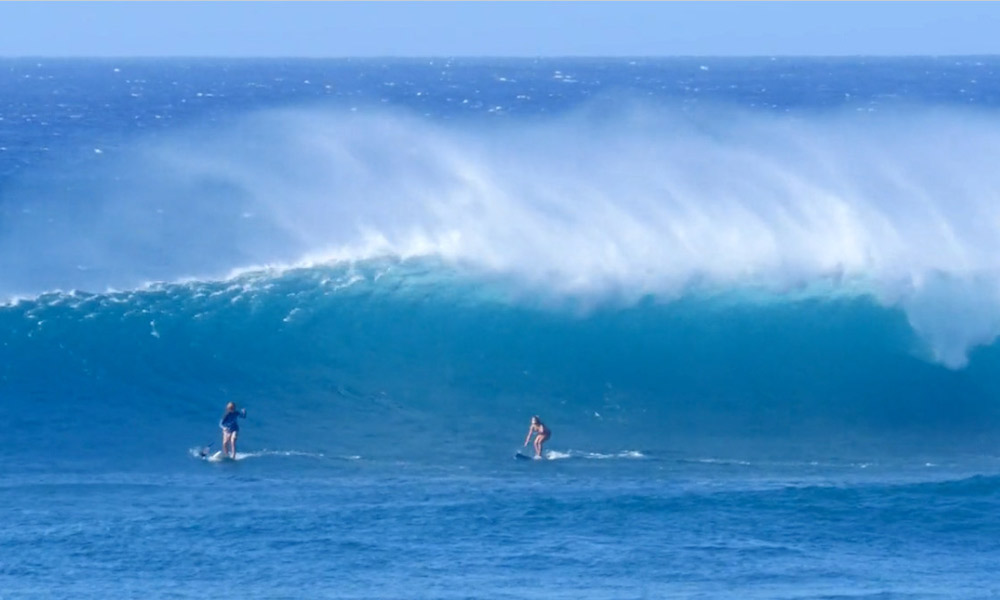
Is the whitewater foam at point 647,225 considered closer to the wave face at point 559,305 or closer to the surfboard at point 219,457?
the wave face at point 559,305

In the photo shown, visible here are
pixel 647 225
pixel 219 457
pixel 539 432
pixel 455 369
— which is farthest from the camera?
pixel 647 225

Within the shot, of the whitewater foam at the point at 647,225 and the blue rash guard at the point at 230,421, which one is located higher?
the whitewater foam at the point at 647,225

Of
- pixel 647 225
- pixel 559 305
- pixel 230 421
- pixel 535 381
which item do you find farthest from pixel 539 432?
pixel 647 225

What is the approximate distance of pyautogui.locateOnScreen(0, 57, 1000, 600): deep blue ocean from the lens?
15.2 meters

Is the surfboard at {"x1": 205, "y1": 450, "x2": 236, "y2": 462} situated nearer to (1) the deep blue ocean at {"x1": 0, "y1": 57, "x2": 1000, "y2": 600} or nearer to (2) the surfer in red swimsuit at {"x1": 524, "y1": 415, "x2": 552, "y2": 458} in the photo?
(1) the deep blue ocean at {"x1": 0, "y1": 57, "x2": 1000, "y2": 600}

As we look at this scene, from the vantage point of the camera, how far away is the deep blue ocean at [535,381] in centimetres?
1517

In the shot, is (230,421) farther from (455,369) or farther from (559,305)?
(559,305)

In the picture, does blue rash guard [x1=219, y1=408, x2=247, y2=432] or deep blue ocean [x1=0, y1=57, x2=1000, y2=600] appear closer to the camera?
deep blue ocean [x1=0, y1=57, x2=1000, y2=600]

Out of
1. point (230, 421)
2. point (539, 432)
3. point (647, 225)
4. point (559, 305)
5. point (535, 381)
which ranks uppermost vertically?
point (647, 225)

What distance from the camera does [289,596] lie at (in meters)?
13.9

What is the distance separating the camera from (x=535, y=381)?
2283 cm

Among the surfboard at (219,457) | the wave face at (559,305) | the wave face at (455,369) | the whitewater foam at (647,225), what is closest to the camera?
the surfboard at (219,457)

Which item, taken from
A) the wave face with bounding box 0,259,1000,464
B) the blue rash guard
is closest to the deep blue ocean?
the wave face with bounding box 0,259,1000,464

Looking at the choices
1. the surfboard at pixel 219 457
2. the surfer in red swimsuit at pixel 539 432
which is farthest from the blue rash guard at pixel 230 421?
the surfer in red swimsuit at pixel 539 432
